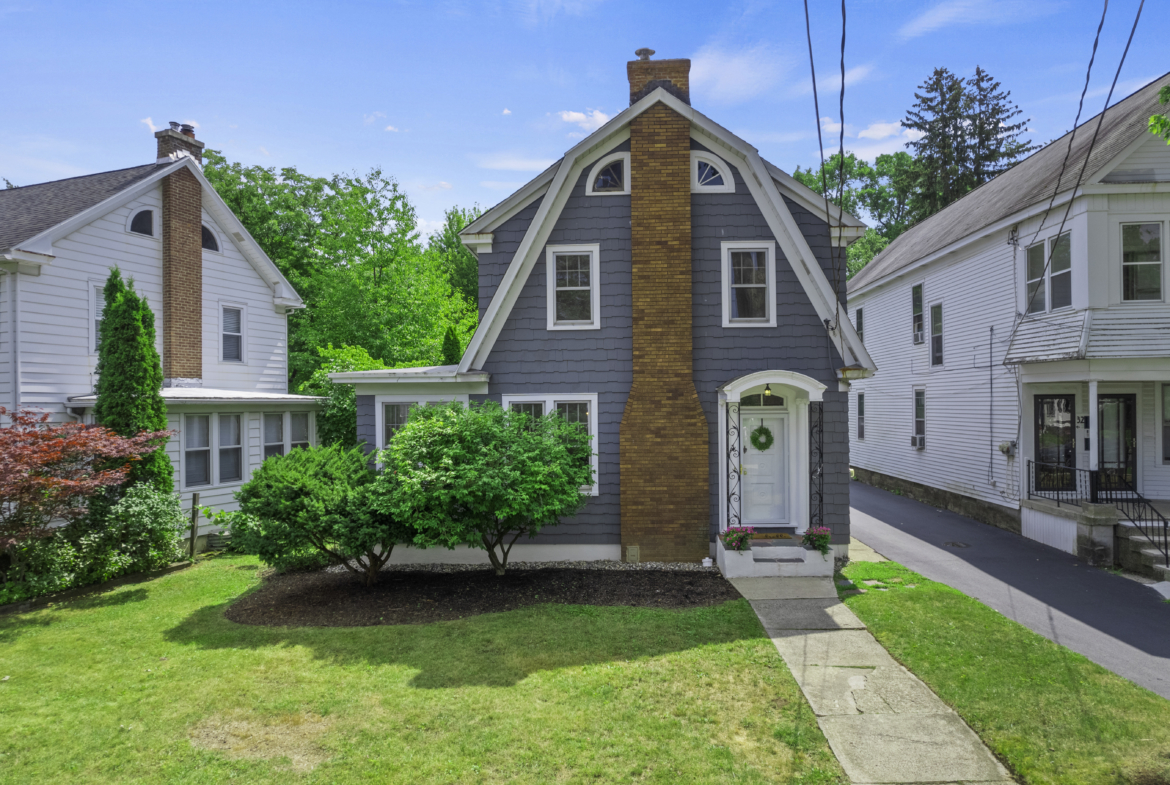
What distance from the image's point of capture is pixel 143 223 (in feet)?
Result: 45.2

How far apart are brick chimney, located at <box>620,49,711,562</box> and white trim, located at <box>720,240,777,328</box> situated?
659 millimetres

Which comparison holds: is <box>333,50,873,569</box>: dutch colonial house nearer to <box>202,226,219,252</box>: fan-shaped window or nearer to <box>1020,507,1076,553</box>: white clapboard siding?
<box>1020,507,1076,553</box>: white clapboard siding

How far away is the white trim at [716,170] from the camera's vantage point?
34.8 feet

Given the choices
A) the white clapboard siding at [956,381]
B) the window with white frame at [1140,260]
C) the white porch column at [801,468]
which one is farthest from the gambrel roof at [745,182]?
the white clapboard siding at [956,381]

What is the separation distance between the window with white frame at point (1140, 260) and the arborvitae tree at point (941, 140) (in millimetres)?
24347

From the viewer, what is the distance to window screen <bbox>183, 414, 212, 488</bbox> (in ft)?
42.1

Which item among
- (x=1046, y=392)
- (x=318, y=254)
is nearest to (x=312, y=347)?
(x=318, y=254)

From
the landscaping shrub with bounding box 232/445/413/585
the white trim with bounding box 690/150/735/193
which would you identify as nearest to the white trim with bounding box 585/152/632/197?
the white trim with bounding box 690/150/735/193

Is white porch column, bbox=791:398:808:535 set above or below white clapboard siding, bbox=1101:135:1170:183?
below

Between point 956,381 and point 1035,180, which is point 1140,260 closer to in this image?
point 1035,180

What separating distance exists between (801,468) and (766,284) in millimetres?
3141

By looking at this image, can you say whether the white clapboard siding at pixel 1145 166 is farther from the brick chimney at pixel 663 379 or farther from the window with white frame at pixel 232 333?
the window with white frame at pixel 232 333

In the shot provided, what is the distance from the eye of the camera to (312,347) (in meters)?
23.2

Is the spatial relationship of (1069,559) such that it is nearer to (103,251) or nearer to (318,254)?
(103,251)
